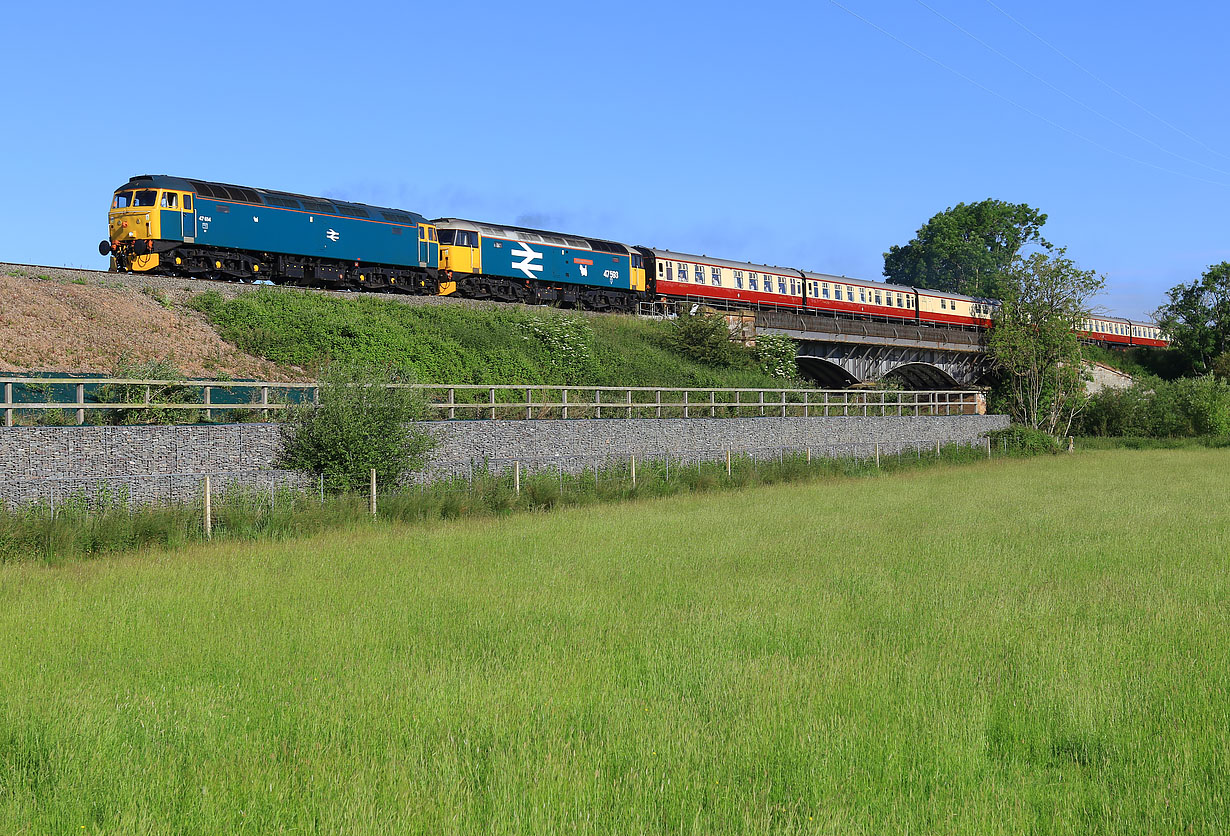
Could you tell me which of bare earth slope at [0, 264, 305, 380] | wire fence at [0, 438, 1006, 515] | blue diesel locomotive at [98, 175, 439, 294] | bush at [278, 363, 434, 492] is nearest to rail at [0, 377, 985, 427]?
bush at [278, 363, 434, 492]

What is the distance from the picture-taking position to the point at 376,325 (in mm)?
38062

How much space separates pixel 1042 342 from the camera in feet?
209

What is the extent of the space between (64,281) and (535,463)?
58.5ft

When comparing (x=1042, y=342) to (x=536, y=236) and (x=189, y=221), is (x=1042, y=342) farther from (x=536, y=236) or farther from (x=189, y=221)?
(x=189, y=221)

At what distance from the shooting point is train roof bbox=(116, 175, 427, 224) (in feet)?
117

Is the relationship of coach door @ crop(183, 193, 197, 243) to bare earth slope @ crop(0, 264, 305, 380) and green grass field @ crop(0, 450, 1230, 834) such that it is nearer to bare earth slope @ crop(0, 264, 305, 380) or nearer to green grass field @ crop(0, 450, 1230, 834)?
bare earth slope @ crop(0, 264, 305, 380)

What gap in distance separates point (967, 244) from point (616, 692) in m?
134

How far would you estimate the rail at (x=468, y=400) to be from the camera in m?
22.4

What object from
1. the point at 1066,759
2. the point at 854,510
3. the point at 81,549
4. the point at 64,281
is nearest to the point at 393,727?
the point at 1066,759

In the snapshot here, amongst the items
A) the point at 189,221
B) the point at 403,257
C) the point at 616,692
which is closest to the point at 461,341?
the point at 403,257

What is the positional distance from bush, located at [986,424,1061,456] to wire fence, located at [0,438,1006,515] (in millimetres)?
16152

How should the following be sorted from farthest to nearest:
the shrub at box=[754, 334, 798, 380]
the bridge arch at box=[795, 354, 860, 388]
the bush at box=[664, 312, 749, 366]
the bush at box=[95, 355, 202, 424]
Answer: the bridge arch at box=[795, 354, 860, 388], the shrub at box=[754, 334, 798, 380], the bush at box=[664, 312, 749, 366], the bush at box=[95, 355, 202, 424]

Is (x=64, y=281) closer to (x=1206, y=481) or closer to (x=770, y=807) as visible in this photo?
(x=770, y=807)

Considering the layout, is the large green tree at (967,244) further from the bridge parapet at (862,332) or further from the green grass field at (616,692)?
the green grass field at (616,692)
